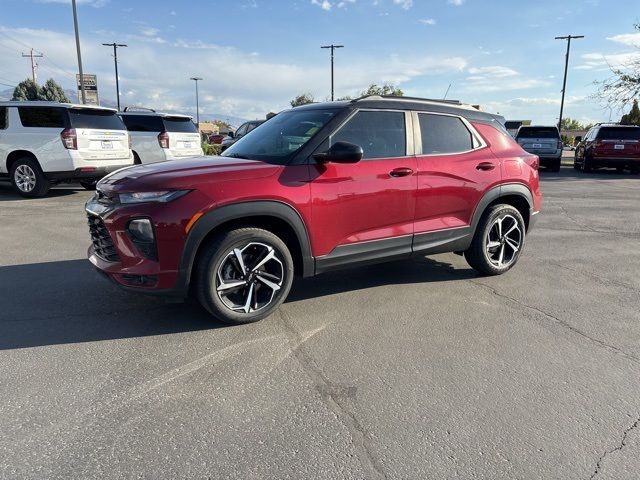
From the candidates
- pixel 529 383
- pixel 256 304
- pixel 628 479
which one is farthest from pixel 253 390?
pixel 628 479

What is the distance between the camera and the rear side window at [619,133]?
16.9 metres

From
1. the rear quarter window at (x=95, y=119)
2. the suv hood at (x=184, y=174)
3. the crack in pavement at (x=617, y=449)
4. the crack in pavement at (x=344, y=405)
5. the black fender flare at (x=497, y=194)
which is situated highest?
the rear quarter window at (x=95, y=119)

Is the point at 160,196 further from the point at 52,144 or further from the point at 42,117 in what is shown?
the point at 42,117

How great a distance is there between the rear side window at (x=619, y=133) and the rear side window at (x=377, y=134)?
52.6 ft

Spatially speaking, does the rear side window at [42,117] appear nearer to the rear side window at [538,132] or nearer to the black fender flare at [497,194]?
the black fender flare at [497,194]

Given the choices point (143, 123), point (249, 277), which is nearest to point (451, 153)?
point (249, 277)

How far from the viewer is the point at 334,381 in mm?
3025

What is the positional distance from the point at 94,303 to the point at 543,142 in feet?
58.7

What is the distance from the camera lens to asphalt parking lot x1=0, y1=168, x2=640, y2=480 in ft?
7.64

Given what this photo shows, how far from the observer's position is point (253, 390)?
114 inches

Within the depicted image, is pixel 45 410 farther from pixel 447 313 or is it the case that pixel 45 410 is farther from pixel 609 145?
pixel 609 145

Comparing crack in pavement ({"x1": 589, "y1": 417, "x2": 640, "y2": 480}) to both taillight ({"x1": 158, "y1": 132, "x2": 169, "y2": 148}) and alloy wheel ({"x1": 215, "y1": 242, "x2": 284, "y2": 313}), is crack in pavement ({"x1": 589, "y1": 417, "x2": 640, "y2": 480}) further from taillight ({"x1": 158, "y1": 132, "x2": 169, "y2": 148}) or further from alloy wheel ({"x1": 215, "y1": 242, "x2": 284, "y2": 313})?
taillight ({"x1": 158, "y1": 132, "x2": 169, "y2": 148})

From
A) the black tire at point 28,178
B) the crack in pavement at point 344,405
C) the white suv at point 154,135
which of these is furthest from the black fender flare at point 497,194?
the black tire at point 28,178

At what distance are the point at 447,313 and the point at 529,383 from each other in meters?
1.19
